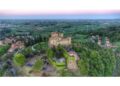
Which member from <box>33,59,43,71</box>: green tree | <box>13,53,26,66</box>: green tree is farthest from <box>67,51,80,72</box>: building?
<box>13,53,26,66</box>: green tree

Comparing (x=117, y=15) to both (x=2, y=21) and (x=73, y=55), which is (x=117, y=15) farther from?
(x=2, y=21)

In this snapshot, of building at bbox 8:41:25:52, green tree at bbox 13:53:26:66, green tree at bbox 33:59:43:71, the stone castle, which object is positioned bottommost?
green tree at bbox 33:59:43:71

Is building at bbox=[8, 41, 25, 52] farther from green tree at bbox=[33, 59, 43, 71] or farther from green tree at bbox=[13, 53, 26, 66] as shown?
green tree at bbox=[33, 59, 43, 71]

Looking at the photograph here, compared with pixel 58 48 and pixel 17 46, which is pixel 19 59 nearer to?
pixel 17 46

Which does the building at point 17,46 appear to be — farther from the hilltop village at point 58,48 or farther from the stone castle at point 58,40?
the stone castle at point 58,40

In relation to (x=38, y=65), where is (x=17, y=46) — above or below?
above

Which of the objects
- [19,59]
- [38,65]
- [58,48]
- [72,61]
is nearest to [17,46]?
[19,59]

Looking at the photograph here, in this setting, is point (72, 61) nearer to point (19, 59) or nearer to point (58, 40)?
point (58, 40)

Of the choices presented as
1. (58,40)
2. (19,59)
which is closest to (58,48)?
(58,40)
